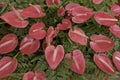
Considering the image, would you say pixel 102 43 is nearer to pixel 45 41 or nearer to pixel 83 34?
pixel 83 34

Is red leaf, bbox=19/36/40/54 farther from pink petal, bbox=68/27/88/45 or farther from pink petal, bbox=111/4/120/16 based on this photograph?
pink petal, bbox=111/4/120/16

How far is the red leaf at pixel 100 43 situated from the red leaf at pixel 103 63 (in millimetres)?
33

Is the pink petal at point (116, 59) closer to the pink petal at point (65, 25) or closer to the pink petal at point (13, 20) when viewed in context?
the pink petal at point (65, 25)

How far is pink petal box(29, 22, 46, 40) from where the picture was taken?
1.33m

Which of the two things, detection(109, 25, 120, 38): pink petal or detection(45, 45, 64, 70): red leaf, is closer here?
detection(45, 45, 64, 70): red leaf

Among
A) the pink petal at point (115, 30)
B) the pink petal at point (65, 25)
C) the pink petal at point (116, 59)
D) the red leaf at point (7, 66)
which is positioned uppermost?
the pink petal at point (65, 25)

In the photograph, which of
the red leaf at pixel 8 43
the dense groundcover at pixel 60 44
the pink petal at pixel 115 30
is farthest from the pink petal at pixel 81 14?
the red leaf at pixel 8 43

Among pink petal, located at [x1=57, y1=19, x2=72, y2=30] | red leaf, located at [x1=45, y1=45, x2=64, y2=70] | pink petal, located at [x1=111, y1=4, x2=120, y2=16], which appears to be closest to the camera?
red leaf, located at [x1=45, y1=45, x2=64, y2=70]

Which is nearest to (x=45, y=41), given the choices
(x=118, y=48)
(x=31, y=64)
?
(x=31, y=64)

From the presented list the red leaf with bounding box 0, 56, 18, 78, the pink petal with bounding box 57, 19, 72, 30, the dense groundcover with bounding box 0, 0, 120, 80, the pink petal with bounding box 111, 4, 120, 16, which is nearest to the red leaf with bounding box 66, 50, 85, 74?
the dense groundcover with bounding box 0, 0, 120, 80

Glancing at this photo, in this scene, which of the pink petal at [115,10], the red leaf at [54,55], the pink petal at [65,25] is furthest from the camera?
the pink petal at [115,10]

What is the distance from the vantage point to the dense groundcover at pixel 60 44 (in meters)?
1.32

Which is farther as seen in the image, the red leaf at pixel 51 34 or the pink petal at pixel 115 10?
the pink petal at pixel 115 10

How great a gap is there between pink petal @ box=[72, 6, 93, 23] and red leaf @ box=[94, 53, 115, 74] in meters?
0.17
